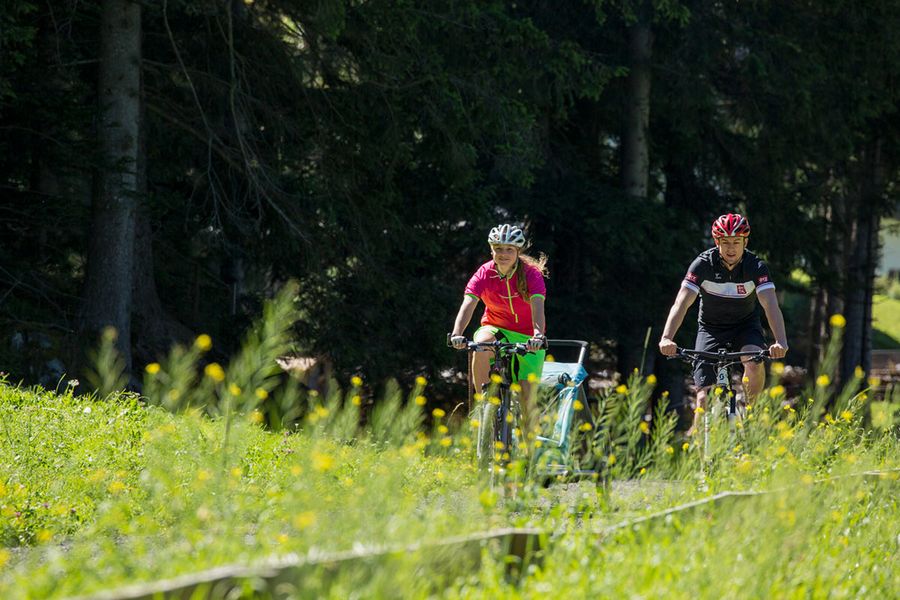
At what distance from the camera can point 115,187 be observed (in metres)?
14.5

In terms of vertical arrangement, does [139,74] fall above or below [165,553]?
above

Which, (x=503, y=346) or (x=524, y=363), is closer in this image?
(x=503, y=346)

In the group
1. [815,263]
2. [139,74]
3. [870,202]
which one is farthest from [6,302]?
[870,202]

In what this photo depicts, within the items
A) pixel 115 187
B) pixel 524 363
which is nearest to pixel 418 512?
pixel 524 363

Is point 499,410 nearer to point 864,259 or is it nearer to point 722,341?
point 722,341

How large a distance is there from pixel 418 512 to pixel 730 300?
417 centimetres

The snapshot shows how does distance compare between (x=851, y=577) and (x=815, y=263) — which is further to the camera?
(x=815, y=263)

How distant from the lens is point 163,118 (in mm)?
16562

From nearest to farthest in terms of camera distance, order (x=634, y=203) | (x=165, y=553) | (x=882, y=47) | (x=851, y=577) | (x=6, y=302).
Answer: (x=165, y=553) → (x=851, y=577) → (x=6, y=302) → (x=634, y=203) → (x=882, y=47)

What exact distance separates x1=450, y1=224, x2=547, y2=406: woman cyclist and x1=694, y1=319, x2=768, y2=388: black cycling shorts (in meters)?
1.19

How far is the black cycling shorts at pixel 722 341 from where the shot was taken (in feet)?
30.5

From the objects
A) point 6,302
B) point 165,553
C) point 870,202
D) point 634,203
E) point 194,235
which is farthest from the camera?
point 870,202

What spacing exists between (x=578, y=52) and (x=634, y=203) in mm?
3321

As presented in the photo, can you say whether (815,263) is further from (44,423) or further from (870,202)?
(44,423)
